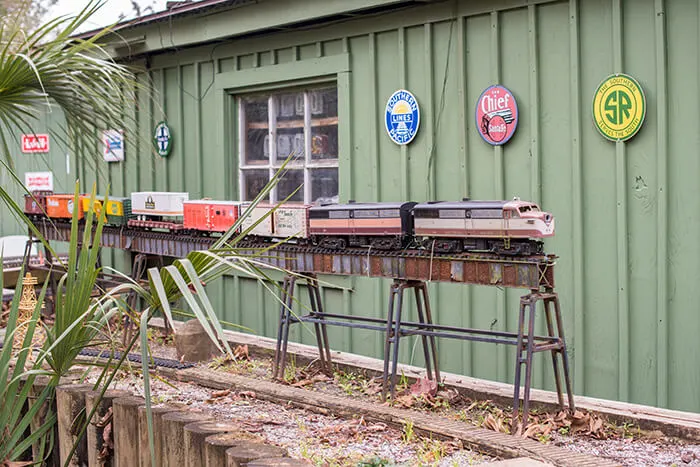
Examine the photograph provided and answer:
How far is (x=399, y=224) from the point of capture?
659 cm

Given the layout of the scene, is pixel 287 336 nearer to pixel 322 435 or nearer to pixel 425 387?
pixel 425 387

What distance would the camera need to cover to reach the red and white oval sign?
7.86 metres

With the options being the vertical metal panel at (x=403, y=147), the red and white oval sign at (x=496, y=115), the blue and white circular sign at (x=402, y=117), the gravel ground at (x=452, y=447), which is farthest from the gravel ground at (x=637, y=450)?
the blue and white circular sign at (x=402, y=117)

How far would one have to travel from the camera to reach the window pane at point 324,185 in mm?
9719

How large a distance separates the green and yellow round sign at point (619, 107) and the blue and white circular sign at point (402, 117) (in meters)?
1.89

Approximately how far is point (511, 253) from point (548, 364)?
2110 mm

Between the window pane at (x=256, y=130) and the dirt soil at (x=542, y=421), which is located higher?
the window pane at (x=256, y=130)

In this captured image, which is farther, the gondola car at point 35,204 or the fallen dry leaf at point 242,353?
the gondola car at point 35,204

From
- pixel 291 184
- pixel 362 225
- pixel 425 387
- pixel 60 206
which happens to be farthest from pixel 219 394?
pixel 60 206

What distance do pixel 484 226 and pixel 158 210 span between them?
13.7 feet

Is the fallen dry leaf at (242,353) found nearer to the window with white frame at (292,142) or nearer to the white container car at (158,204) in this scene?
the white container car at (158,204)

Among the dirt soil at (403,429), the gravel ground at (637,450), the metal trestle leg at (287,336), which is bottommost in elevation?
the gravel ground at (637,450)

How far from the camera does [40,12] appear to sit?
29.1 metres

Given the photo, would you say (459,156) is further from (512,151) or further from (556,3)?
(556,3)
